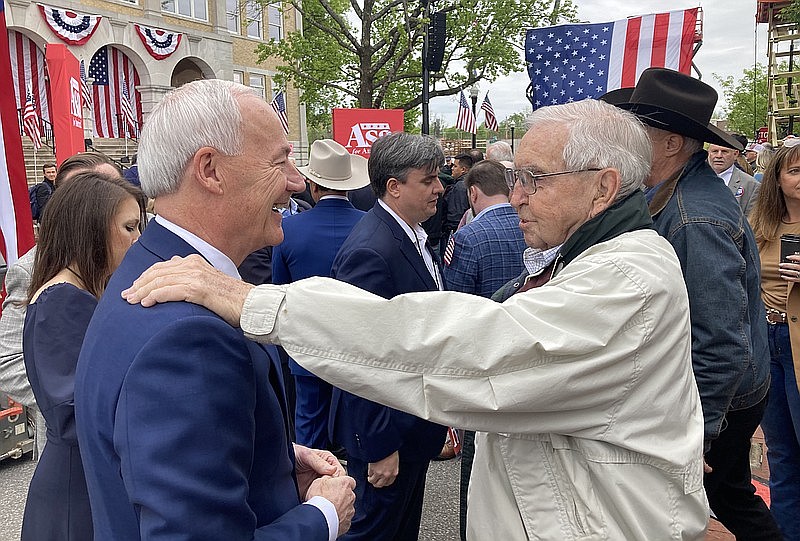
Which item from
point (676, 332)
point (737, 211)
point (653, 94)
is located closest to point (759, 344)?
point (737, 211)

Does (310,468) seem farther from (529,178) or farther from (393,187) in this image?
(393,187)

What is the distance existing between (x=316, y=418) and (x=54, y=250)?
8.79ft

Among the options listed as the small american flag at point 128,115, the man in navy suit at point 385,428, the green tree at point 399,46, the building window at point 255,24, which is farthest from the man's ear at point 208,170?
the building window at point 255,24

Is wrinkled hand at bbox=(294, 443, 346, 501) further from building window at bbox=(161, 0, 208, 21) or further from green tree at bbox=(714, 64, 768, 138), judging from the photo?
green tree at bbox=(714, 64, 768, 138)

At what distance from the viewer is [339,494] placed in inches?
65.1

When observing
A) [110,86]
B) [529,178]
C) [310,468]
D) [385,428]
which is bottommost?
[385,428]

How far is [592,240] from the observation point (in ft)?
6.37

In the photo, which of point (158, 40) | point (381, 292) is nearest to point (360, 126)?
point (381, 292)

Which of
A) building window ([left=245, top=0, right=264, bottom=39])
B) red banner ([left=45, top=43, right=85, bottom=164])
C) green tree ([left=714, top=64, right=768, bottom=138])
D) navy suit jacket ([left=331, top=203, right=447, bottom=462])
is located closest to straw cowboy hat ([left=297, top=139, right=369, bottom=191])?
navy suit jacket ([left=331, top=203, right=447, bottom=462])

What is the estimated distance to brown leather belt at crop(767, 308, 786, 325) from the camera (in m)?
3.76

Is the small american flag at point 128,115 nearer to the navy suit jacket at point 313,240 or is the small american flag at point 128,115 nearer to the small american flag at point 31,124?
the small american flag at point 31,124

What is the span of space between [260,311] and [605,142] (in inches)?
47.2

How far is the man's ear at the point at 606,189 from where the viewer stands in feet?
6.70

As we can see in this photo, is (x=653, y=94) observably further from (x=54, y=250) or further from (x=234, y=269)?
(x=54, y=250)
